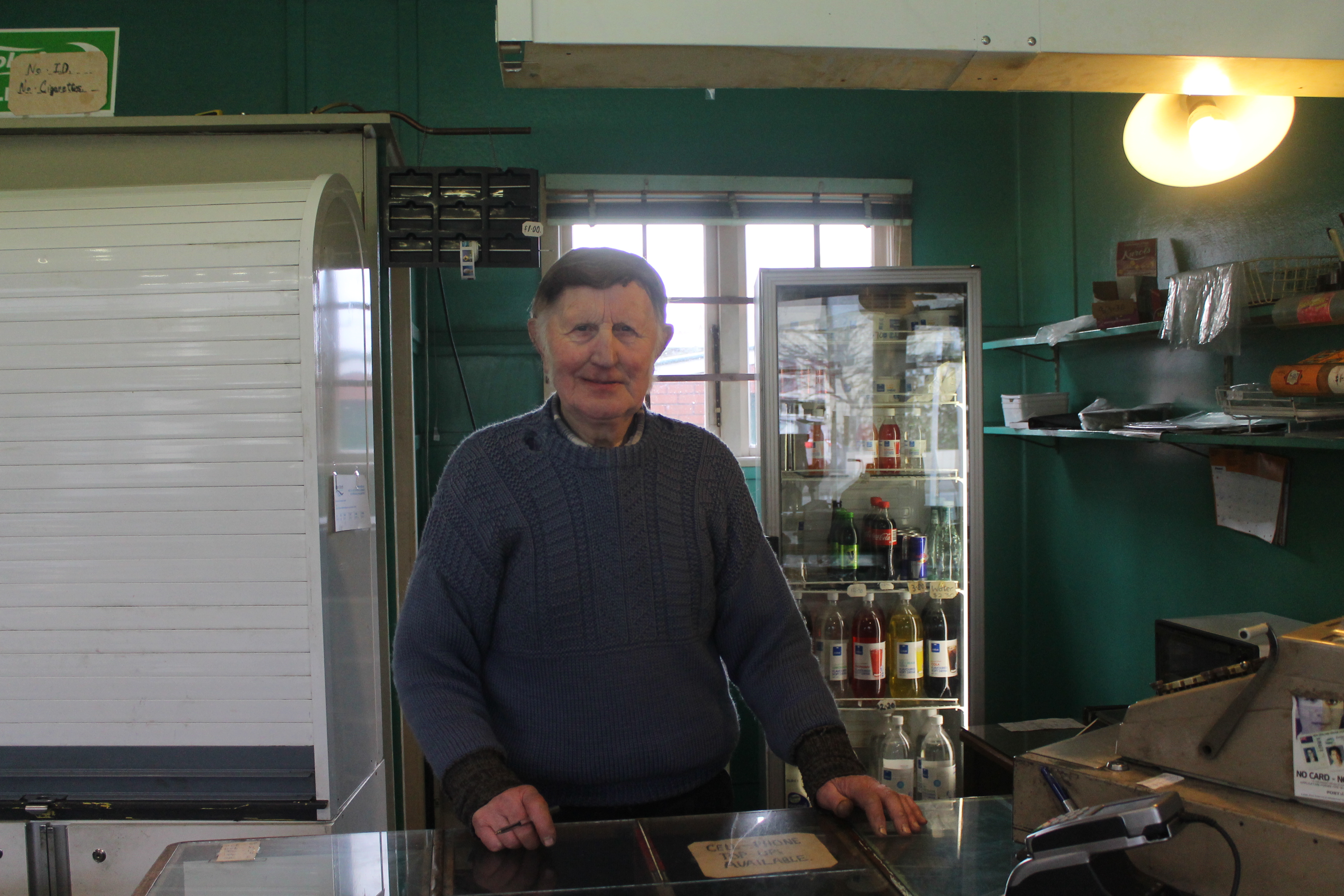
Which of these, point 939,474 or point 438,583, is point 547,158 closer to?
point 939,474

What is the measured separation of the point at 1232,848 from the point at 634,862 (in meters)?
0.68

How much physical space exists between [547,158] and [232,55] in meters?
1.31

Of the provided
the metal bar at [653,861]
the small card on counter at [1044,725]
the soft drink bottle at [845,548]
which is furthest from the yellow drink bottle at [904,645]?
the metal bar at [653,861]

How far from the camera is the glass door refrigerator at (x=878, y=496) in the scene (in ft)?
11.4

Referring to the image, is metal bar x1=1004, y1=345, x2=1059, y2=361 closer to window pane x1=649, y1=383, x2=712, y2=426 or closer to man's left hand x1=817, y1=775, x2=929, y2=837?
window pane x1=649, y1=383, x2=712, y2=426

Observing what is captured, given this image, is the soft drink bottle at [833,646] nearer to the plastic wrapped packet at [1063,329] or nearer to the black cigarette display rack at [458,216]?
the plastic wrapped packet at [1063,329]

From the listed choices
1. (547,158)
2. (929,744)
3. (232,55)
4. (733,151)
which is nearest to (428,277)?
(547,158)

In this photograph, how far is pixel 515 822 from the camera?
3.86ft

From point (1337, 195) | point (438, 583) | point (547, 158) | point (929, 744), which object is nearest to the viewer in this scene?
point (438, 583)

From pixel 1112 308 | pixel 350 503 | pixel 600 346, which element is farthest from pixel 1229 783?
pixel 1112 308

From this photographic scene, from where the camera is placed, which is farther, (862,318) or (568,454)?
(862,318)

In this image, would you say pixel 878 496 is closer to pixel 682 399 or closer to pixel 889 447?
pixel 889 447

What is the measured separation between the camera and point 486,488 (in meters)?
1.48

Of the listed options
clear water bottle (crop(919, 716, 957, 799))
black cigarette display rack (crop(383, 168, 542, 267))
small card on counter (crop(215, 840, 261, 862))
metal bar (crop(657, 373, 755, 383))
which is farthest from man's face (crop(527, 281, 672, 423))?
clear water bottle (crop(919, 716, 957, 799))
